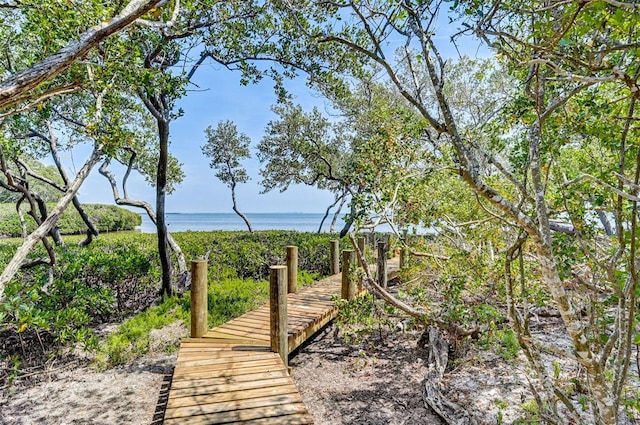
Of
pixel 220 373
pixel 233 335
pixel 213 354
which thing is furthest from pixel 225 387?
pixel 233 335

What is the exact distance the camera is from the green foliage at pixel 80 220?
22609 mm

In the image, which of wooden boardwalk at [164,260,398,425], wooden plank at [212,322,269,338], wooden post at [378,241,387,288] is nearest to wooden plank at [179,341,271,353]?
wooden boardwalk at [164,260,398,425]

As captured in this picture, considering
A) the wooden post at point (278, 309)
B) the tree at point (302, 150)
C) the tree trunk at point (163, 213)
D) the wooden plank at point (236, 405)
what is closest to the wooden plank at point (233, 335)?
the wooden post at point (278, 309)

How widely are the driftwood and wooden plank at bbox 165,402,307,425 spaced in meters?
1.93

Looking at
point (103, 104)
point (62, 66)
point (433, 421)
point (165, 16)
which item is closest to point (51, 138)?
point (103, 104)

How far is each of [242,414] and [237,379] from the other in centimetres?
72

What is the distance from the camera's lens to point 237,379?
12.7 feet

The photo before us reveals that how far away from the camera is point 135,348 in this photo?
5887 mm

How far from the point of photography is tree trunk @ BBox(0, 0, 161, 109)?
75.9 inches

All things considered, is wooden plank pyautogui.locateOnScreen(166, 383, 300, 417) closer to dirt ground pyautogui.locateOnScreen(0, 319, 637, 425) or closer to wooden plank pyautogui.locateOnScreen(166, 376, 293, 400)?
wooden plank pyautogui.locateOnScreen(166, 376, 293, 400)

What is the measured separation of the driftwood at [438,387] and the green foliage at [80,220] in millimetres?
22706

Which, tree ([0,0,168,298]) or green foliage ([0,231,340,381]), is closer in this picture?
tree ([0,0,168,298])

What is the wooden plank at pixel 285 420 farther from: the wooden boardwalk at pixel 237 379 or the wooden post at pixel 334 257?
the wooden post at pixel 334 257

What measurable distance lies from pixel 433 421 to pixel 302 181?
1519 centimetres
